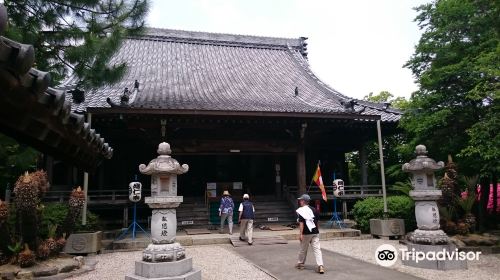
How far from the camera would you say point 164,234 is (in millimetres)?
7336

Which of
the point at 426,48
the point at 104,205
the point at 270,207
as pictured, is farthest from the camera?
the point at 270,207

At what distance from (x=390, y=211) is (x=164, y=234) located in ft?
28.0

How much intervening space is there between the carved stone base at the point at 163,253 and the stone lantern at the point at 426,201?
5.84 m

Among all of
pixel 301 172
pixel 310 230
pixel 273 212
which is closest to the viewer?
pixel 310 230

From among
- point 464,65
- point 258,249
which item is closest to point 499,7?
point 464,65

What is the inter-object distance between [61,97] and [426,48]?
12.6 metres

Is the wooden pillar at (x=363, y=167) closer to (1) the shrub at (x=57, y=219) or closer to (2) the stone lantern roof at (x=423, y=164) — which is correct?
(2) the stone lantern roof at (x=423, y=164)

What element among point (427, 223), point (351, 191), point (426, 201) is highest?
point (351, 191)

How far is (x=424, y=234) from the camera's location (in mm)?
8648

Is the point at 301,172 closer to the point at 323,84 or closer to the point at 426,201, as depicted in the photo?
the point at 426,201

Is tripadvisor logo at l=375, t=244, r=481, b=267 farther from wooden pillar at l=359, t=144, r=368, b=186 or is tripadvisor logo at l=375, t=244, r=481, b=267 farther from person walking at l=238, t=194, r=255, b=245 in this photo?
wooden pillar at l=359, t=144, r=368, b=186

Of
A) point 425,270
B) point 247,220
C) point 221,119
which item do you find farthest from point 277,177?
point 425,270

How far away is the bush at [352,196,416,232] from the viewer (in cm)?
1248

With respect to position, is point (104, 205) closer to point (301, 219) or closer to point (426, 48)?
point (301, 219)
